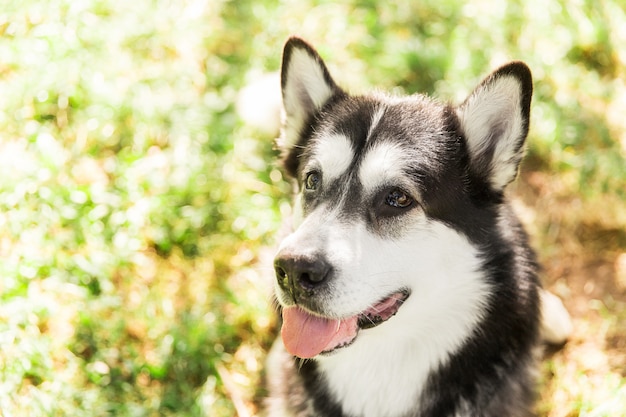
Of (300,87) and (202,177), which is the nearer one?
(300,87)

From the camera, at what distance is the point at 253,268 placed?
433 cm

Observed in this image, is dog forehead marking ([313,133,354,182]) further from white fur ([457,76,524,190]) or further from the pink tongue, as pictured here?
the pink tongue

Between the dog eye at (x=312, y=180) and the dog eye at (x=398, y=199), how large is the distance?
39 centimetres

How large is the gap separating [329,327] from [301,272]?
413 millimetres

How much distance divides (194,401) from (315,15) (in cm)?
351

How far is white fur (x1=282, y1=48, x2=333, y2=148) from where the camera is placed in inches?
130

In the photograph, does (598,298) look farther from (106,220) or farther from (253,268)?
(106,220)

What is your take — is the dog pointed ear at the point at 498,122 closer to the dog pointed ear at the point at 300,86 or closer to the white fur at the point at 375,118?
the white fur at the point at 375,118

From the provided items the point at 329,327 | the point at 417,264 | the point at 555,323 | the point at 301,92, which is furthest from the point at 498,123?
the point at 555,323

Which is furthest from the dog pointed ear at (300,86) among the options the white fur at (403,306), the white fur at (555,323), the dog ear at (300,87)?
the white fur at (555,323)

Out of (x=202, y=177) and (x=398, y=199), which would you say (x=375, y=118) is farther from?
(x=202, y=177)

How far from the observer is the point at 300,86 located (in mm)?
3424

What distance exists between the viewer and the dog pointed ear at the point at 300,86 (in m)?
3.27

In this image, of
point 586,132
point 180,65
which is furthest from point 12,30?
point 586,132
